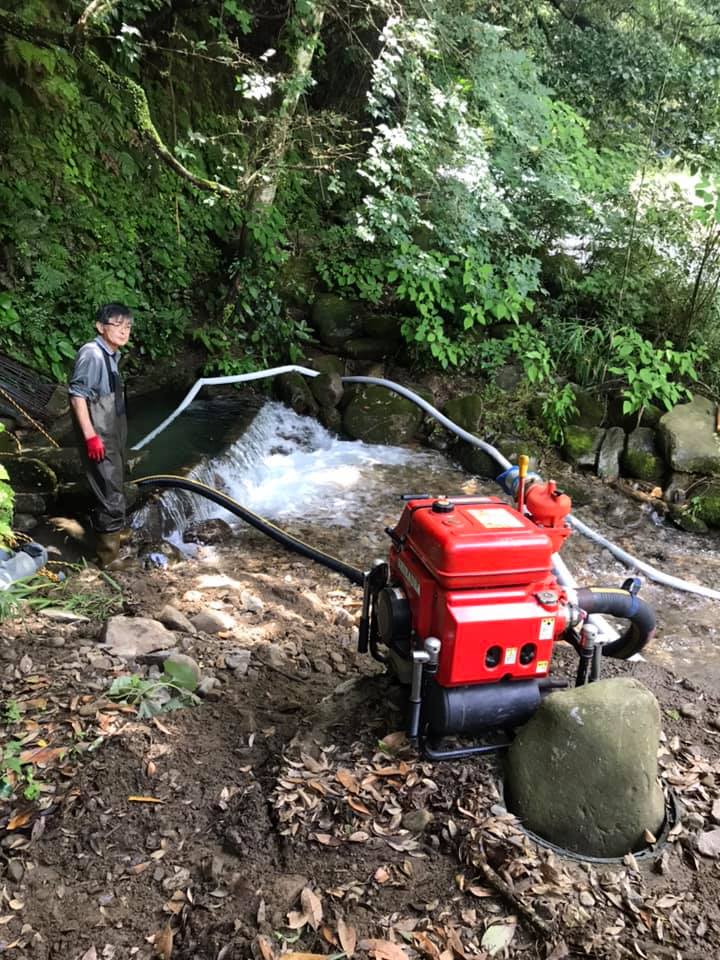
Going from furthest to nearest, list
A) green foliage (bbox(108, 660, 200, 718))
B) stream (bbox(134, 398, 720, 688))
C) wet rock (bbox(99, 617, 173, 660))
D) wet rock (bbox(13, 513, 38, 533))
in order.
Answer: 1. stream (bbox(134, 398, 720, 688))
2. wet rock (bbox(13, 513, 38, 533))
3. wet rock (bbox(99, 617, 173, 660))
4. green foliage (bbox(108, 660, 200, 718))

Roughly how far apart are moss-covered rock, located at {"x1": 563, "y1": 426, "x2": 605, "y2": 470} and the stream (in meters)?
0.21

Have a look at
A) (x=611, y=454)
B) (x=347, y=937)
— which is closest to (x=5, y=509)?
(x=347, y=937)

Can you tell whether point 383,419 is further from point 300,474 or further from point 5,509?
point 5,509

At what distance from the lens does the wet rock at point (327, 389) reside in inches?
353

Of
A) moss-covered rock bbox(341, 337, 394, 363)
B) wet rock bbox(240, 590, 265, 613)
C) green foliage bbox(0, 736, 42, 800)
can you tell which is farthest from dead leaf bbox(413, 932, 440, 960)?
moss-covered rock bbox(341, 337, 394, 363)

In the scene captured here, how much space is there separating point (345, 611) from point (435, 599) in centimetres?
258

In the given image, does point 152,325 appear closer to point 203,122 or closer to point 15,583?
point 203,122

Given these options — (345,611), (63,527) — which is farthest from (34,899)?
(63,527)

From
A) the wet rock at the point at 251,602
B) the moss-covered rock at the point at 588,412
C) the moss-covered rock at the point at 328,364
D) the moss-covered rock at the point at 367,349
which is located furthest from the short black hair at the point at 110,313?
the moss-covered rock at the point at 588,412

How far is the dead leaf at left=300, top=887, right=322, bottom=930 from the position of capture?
2.25 metres

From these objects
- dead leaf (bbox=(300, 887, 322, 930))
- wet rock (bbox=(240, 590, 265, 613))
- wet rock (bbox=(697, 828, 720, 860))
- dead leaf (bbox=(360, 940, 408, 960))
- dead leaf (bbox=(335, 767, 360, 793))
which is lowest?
wet rock (bbox=(240, 590, 265, 613))

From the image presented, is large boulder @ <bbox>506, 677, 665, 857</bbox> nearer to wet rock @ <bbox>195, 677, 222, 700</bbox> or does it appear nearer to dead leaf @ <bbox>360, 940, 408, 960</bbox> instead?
dead leaf @ <bbox>360, 940, 408, 960</bbox>

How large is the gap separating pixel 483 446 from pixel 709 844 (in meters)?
5.48

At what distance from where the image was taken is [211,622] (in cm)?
460
